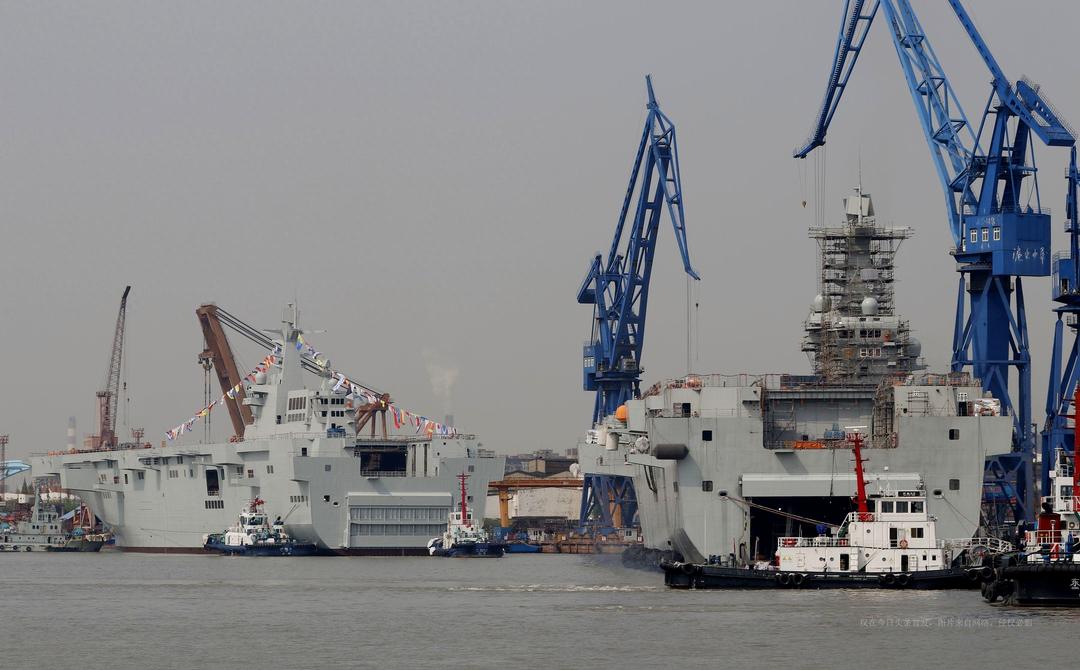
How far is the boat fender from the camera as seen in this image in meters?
63.3

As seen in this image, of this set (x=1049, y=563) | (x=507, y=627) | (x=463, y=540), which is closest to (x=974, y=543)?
(x=1049, y=563)

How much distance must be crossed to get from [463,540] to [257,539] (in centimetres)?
1075

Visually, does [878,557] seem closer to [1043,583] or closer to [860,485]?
[860,485]

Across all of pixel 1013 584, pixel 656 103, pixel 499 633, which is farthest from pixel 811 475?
pixel 656 103

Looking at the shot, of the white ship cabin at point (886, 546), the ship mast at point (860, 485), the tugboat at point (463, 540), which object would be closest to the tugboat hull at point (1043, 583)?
the white ship cabin at point (886, 546)

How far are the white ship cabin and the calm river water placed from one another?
46.1 inches

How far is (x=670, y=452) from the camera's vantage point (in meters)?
63.4

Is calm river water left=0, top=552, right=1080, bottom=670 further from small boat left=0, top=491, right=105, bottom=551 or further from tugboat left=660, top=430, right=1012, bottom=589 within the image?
small boat left=0, top=491, right=105, bottom=551

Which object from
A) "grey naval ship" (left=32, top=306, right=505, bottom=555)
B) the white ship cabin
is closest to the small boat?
"grey naval ship" (left=32, top=306, right=505, bottom=555)

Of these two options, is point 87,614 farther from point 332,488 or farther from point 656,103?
point 656,103

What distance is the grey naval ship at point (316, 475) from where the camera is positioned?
97812 mm

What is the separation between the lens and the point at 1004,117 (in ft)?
258

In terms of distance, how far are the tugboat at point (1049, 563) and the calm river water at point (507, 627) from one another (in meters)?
0.68

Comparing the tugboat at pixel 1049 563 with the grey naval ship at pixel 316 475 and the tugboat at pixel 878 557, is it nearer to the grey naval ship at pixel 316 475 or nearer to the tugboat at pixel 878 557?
the tugboat at pixel 878 557
